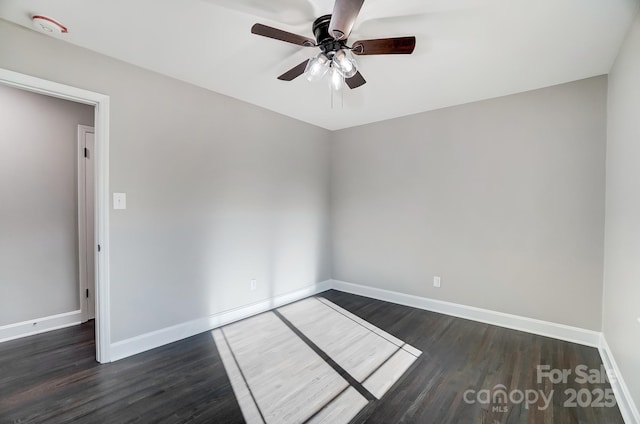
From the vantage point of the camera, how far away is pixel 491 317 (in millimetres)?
3021

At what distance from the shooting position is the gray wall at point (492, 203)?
101 inches

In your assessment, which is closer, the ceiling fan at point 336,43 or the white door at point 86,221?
the ceiling fan at point 336,43

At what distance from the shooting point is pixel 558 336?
2660mm

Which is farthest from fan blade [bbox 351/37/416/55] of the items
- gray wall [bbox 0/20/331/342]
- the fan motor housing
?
gray wall [bbox 0/20/331/342]

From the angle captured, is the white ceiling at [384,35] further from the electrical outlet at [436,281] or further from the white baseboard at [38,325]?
the white baseboard at [38,325]

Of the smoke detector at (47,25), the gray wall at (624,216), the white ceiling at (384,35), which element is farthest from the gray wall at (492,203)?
the smoke detector at (47,25)

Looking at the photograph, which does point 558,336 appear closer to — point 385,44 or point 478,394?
point 478,394

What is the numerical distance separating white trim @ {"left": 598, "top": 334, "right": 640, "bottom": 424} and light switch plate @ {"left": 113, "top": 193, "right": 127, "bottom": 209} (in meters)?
3.68

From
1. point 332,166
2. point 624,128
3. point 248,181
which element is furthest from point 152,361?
point 624,128

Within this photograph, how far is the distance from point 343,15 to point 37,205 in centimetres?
342

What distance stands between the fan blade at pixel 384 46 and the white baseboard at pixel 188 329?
2.78 meters

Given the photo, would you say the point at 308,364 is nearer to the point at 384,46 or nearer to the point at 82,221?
the point at 384,46

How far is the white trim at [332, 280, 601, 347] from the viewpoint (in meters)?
2.57

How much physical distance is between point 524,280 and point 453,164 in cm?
143
